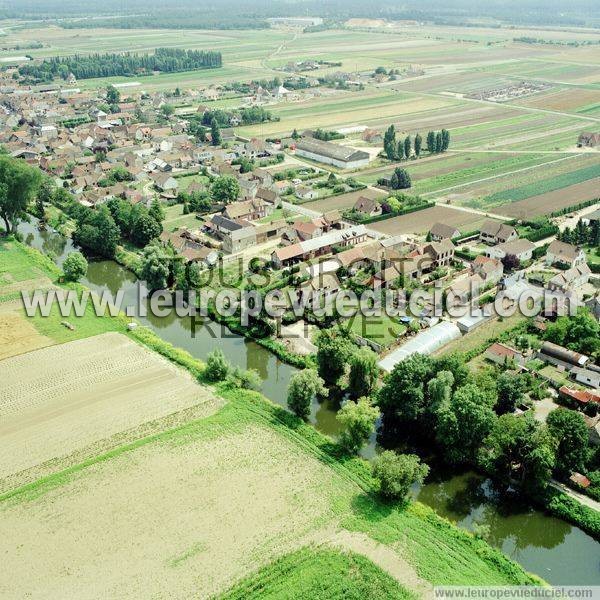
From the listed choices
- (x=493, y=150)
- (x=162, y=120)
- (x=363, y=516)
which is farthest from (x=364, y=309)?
(x=162, y=120)

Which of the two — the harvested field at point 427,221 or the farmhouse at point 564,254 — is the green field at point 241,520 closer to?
the farmhouse at point 564,254

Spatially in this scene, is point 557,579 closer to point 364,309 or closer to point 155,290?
point 364,309

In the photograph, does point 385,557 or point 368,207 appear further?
point 368,207

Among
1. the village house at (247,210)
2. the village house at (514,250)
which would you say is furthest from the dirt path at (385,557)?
the village house at (247,210)

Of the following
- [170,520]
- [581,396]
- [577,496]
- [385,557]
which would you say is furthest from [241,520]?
[581,396]

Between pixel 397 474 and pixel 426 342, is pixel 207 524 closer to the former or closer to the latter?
pixel 397 474

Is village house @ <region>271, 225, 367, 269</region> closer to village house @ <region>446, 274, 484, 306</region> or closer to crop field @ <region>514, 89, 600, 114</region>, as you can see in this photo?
village house @ <region>446, 274, 484, 306</region>
